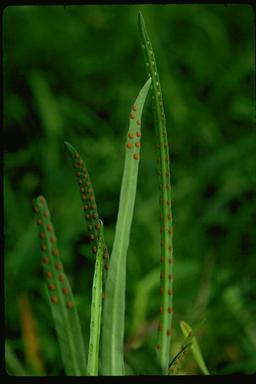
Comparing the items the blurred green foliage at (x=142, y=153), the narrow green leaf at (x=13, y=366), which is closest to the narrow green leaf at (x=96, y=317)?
the narrow green leaf at (x=13, y=366)

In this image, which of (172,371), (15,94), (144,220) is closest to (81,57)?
(15,94)

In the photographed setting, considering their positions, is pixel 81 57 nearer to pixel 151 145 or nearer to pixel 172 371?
pixel 151 145

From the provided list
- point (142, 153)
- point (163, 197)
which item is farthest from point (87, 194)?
point (142, 153)

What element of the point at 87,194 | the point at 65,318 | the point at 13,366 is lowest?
the point at 13,366

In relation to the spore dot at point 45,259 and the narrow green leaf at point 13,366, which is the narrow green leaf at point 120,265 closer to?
the spore dot at point 45,259

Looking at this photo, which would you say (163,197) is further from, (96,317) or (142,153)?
(142,153)
